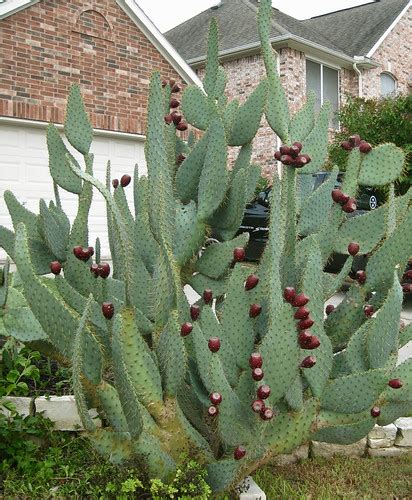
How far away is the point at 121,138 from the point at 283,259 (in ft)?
29.7

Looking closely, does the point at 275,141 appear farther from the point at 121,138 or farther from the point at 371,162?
the point at 371,162

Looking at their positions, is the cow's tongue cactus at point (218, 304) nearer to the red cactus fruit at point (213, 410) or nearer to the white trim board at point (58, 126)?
the red cactus fruit at point (213, 410)

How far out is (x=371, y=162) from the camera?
12.5ft

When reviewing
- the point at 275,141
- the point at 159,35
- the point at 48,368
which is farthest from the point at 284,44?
the point at 48,368

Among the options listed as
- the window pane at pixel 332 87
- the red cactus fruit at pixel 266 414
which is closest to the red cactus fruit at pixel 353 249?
the red cactus fruit at pixel 266 414

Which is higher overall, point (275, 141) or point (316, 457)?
point (275, 141)

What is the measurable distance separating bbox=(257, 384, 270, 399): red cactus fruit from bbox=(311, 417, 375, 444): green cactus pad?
610mm

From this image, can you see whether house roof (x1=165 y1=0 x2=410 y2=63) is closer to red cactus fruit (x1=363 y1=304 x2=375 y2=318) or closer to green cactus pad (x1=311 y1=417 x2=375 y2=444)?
red cactus fruit (x1=363 y1=304 x2=375 y2=318)

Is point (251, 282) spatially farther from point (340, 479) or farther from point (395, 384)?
point (340, 479)

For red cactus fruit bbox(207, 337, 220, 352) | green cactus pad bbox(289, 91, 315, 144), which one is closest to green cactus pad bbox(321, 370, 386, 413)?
red cactus fruit bbox(207, 337, 220, 352)

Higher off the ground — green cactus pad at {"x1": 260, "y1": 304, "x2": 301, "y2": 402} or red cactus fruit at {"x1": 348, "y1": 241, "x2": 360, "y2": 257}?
red cactus fruit at {"x1": 348, "y1": 241, "x2": 360, "y2": 257}

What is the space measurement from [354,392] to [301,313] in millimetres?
591

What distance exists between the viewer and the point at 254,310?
327 cm

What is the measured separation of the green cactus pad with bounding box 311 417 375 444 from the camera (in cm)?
340
